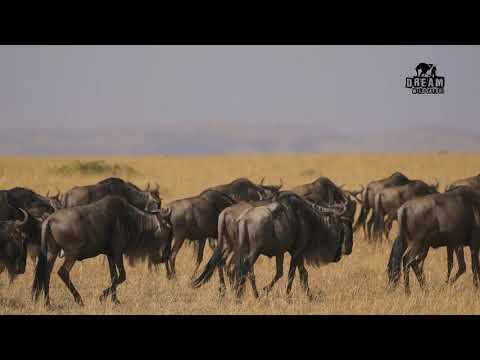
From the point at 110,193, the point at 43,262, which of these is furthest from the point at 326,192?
the point at 43,262

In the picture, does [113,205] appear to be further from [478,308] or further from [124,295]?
[478,308]

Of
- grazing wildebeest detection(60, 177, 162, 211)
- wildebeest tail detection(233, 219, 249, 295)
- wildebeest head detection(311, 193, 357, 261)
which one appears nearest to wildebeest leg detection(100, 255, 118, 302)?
wildebeest tail detection(233, 219, 249, 295)

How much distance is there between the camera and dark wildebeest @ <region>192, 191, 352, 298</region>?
383 inches

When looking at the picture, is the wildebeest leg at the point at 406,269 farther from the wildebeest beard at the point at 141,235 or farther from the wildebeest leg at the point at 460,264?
the wildebeest beard at the point at 141,235

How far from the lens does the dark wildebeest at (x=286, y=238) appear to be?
9727 mm

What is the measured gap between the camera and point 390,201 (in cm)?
1497

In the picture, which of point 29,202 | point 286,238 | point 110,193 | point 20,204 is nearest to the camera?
point 286,238

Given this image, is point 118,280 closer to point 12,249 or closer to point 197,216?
point 12,249

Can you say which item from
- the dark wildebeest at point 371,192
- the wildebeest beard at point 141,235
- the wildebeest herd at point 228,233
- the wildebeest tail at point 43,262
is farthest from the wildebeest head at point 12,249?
the dark wildebeest at point 371,192

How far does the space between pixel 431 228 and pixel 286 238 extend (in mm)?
1858

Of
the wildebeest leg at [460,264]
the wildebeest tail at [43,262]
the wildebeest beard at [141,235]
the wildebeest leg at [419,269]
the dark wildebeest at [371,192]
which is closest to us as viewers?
the wildebeest tail at [43,262]

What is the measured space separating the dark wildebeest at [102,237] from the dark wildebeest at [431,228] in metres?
2.89

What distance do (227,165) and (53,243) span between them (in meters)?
36.4

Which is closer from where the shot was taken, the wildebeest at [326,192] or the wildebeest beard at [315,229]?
the wildebeest beard at [315,229]
